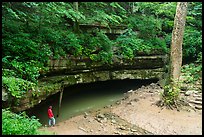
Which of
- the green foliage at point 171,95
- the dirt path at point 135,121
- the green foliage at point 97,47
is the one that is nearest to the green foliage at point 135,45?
the green foliage at point 97,47

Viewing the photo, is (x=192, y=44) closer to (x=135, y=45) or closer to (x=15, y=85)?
(x=135, y=45)

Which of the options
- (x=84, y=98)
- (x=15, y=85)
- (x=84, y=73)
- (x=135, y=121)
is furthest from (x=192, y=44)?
(x=15, y=85)

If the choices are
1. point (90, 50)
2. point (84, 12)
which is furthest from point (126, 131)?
point (84, 12)

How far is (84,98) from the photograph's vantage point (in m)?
16.5

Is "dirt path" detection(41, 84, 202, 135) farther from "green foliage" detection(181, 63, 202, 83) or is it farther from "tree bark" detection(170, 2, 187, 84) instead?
"green foliage" detection(181, 63, 202, 83)

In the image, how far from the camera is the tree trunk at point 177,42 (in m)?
12.9

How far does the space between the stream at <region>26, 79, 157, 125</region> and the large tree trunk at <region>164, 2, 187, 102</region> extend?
4.24 metres

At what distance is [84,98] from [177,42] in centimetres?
687

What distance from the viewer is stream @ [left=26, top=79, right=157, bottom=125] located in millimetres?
13716

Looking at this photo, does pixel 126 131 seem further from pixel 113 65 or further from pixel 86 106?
pixel 113 65

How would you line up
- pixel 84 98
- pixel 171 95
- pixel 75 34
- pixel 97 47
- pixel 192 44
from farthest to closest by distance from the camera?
pixel 192 44 → pixel 84 98 → pixel 97 47 → pixel 75 34 → pixel 171 95

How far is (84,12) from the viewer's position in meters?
17.5

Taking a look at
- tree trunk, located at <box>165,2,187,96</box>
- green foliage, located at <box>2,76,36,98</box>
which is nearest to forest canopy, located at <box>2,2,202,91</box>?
green foliage, located at <box>2,76,36,98</box>

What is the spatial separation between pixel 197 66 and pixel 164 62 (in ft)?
7.74
